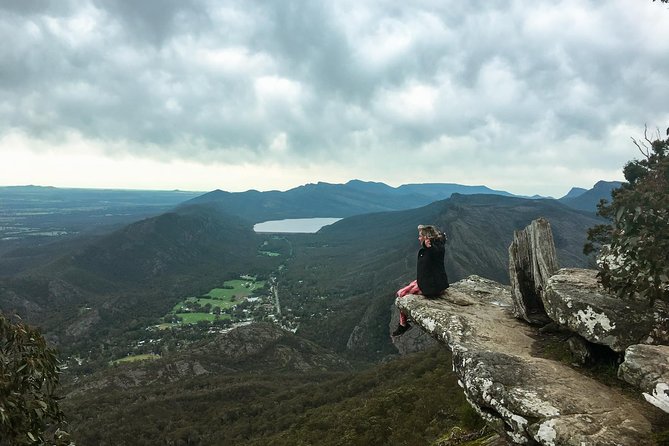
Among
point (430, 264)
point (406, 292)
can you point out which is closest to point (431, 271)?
point (430, 264)

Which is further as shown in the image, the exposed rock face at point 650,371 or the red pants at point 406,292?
the red pants at point 406,292

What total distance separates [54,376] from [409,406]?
126ft

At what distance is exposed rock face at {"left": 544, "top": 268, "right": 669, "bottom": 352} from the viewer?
36.8ft

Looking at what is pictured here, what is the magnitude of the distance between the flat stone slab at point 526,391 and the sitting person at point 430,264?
2341 millimetres

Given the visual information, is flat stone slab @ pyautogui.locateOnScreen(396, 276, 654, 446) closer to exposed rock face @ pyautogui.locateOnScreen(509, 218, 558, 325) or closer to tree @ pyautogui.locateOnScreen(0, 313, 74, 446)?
exposed rock face @ pyautogui.locateOnScreen(509, 218, 558, 325)

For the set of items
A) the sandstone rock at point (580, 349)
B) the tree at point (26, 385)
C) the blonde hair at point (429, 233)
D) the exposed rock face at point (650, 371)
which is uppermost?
the blonde hair at point (429, 233)

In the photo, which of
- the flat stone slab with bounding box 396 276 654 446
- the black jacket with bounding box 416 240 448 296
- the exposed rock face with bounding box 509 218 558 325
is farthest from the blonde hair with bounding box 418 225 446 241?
the flat stone slab with bounding box 396 276 654 446

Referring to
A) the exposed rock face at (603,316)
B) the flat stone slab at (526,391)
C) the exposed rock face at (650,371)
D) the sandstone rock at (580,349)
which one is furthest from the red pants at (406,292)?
the exposed rock face at (650,371)

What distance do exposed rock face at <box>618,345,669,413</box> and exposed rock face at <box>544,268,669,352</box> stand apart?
3.90 feet

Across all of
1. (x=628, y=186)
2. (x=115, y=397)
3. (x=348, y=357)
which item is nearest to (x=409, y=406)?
(x=628, y=186)

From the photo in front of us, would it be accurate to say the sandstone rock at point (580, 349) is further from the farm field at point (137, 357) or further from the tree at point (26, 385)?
the farm field at point (137, 357)

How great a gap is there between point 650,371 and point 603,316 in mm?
2911

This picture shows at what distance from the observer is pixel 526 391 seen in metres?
10.4

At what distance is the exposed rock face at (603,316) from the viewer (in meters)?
11.2
